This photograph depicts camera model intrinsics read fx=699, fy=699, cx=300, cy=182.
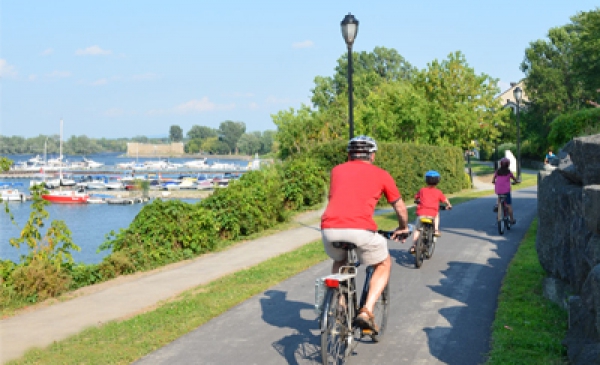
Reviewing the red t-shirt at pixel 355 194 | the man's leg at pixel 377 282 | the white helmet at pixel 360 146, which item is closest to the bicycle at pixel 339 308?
the man's leg at pixel 377 282

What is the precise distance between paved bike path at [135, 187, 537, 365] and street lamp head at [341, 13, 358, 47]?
6347 mm

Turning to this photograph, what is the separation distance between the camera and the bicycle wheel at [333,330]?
5.80 m

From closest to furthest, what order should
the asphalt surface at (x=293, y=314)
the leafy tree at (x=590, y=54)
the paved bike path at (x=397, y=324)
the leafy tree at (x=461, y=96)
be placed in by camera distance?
the paved bike path at (x=397, y=324) < the asphalt surface at (x=293, y=314) < the leafy tree at (x=461, y=96) < the leafy tree at (x=590, y=54)

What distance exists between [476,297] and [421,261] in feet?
8.55

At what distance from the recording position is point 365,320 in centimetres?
626

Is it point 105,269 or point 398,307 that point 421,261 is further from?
point 105,269

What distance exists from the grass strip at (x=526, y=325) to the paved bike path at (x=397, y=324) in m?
0.16

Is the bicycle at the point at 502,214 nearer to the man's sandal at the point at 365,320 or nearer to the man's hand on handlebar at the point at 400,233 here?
the man's hand on handlebar at the point at 400,233

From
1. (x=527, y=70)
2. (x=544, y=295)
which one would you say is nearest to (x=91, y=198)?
(x=527, y=70)

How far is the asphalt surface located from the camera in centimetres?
683

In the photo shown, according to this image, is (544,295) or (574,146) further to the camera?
(544,295)

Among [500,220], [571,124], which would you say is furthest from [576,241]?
[571,124]

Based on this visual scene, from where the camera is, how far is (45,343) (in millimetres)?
7805

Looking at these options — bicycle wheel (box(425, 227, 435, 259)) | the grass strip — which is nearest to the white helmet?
the grass strip
